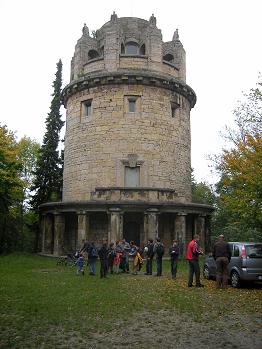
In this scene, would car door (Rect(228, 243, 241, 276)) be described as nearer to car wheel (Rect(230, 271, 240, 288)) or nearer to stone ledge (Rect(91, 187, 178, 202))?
car wheel (Rect(230, 271, 240, 288))

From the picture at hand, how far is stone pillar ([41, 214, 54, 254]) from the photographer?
1069 inches

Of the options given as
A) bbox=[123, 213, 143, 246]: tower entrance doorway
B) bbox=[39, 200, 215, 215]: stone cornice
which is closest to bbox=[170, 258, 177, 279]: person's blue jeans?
bbox=[39, 200, 215, 215]: stone cornice

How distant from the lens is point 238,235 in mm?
32531

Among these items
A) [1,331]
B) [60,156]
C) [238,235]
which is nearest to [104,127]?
[60,156]

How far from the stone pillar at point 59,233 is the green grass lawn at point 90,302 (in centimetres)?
943

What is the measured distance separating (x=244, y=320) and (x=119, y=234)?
14.4 m

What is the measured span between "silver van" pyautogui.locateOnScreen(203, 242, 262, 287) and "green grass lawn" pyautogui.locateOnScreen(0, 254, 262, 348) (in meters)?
0.41

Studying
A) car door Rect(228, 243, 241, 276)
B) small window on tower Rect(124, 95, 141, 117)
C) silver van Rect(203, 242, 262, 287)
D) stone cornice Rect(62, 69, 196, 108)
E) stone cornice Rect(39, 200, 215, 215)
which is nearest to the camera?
silver van Rect(203, 242, 262, 287)

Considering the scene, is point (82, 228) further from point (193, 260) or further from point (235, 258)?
point (235, 258)

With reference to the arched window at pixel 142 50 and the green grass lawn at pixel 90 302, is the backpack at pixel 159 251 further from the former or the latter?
the arched window at pixel 142 50

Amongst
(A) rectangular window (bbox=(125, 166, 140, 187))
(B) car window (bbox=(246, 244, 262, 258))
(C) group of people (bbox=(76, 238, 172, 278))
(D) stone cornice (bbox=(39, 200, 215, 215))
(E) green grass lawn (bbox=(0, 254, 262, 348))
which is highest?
(A) rectangular window (bbox=(125, 166, 140, 187))

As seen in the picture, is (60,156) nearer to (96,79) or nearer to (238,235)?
(96,79)

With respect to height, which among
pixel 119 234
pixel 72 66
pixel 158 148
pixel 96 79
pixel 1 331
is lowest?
pixel 1 331

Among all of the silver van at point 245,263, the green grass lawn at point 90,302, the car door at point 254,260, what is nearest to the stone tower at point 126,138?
the green grass lawn at point 90,302
